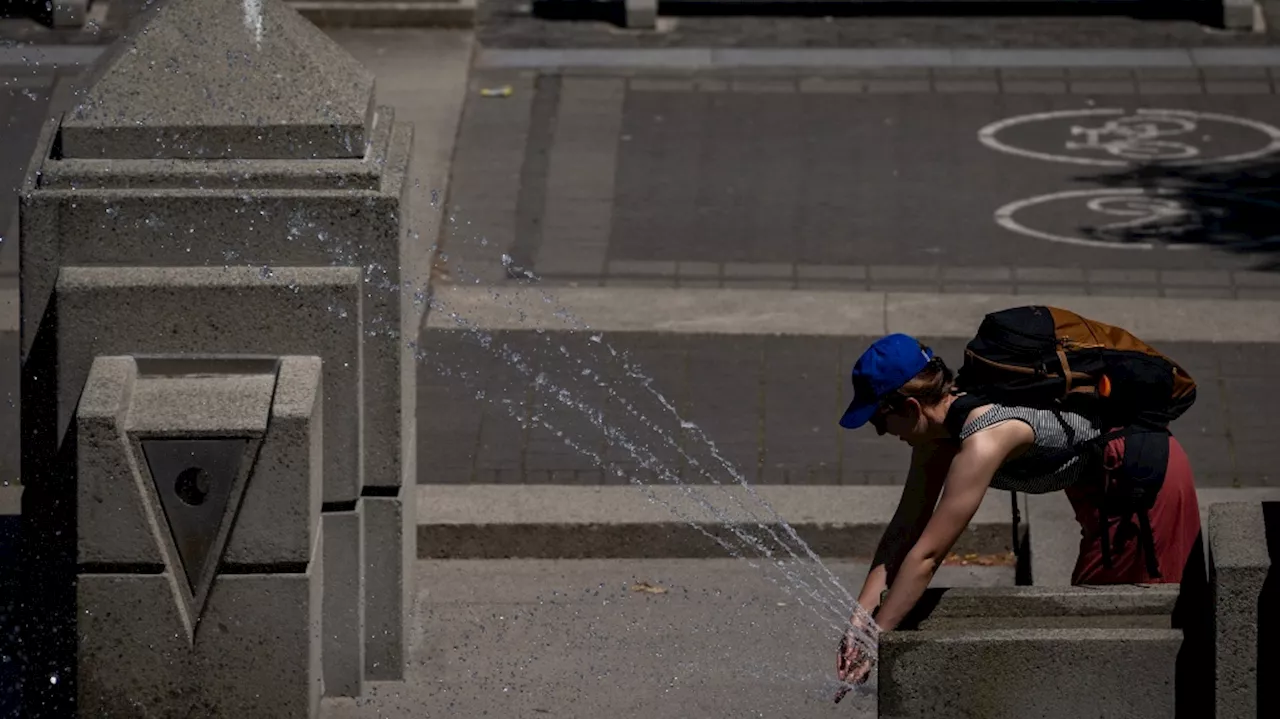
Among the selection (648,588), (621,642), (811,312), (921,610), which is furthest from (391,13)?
(921,610)

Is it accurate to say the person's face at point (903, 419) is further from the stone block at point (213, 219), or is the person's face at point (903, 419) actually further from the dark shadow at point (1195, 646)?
the stone block at point (213, 219)

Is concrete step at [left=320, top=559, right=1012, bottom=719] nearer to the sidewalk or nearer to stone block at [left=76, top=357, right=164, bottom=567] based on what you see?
stone block at [left=76, top=357, right=164, bottom=567]

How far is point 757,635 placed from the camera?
717 centimetres

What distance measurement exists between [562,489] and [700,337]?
6.42ft

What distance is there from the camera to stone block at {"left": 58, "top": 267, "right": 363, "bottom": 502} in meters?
6.18

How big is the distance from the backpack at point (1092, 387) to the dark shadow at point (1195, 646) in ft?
1.36

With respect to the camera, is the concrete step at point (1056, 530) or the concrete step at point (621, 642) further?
the concrete step at point (1056, 530)

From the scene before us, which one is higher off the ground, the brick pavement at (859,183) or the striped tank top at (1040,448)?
the striped tank top at (1040,448)

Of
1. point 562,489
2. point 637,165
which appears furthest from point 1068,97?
point 562,489

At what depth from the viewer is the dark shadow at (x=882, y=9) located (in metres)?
15.0

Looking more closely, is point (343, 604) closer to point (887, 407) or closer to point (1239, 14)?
point (887, 407)

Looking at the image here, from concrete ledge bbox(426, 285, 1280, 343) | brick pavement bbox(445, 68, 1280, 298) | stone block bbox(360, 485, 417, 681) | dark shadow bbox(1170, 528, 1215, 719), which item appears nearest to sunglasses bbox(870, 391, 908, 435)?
dark shadow bbox(1170, 528, 1215, 719)

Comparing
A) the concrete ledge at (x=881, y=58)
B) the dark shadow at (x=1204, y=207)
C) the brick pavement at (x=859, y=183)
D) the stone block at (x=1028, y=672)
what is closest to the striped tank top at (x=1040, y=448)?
the stone block at (x=1028, y=672)

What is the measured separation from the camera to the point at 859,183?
12289mm
